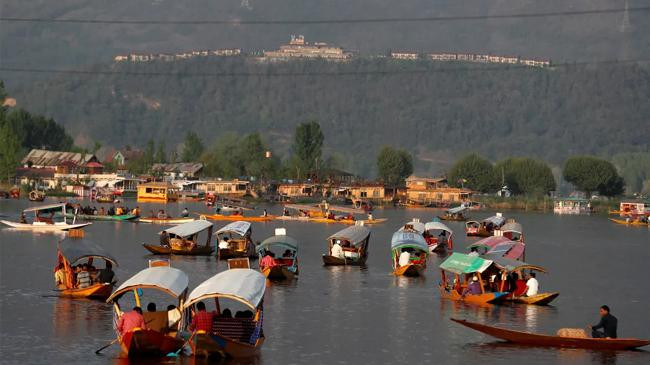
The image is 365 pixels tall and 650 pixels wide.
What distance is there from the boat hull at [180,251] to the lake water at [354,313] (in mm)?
1191

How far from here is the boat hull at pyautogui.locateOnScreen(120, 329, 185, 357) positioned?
4175cm

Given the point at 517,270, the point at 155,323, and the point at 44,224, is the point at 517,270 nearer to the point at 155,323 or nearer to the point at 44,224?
the point at 155,323

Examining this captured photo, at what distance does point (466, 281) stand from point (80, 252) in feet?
61.0

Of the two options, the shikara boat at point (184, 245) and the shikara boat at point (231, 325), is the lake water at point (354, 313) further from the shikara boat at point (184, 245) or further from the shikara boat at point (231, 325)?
the shikara boat at point (184, 245)

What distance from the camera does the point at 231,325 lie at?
141ft

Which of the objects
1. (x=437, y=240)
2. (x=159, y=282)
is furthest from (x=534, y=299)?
(x=437, y=240)

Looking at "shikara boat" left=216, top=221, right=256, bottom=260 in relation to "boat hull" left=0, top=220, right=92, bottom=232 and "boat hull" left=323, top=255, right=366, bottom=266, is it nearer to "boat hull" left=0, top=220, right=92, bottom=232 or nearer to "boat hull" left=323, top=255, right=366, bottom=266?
"boat hull" left=323, top=255, right=366, bottom=266

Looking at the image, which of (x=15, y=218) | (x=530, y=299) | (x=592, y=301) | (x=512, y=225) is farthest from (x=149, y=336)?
(x=15, y=218)

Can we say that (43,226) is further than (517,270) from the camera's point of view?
Yes

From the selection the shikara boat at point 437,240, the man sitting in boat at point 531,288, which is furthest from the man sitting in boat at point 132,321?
the shikara boat at point 437,240

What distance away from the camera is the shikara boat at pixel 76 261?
56.1 m

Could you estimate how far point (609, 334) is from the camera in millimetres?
47375

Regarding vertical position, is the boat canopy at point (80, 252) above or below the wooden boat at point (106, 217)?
above

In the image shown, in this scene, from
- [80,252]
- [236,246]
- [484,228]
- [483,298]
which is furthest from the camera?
[484,228]
